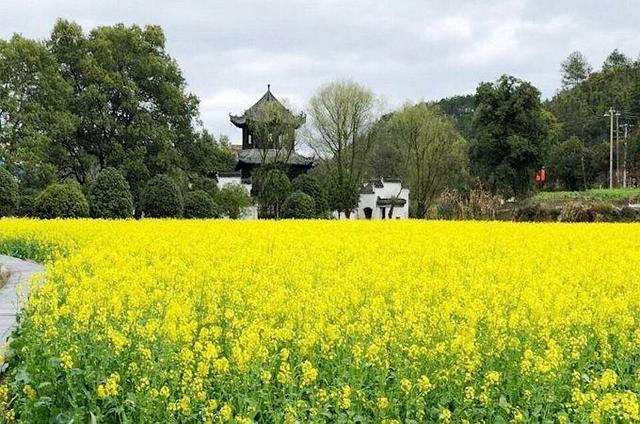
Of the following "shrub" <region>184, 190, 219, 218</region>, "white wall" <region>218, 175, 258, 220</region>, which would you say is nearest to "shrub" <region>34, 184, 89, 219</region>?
"shrub" <region>184, 190, 219, 218</region>

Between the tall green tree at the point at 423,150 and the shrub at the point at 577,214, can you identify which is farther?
the tall green tree at the point at 423,150

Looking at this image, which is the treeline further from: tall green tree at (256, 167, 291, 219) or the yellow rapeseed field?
the yellow rapeseed field

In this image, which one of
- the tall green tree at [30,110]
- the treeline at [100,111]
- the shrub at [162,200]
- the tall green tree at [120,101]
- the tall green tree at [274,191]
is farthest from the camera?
the tall green tree at [274,191]

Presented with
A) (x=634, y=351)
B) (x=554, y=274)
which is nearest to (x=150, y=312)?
(x=634, y=351)

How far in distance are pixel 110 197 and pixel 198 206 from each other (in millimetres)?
3534

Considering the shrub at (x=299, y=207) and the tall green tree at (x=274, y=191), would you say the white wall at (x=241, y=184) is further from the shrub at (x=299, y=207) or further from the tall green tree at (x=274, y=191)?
the shrub at (x=299, y=207)

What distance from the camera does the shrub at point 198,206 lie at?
1180 inches

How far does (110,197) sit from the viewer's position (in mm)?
28312

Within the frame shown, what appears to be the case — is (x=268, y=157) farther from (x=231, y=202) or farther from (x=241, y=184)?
(x=231, y=202)

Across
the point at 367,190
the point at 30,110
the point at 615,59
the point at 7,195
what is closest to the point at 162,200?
the point at 7,195

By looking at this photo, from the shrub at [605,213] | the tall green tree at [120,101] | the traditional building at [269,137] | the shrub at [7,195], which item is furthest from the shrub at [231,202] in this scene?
the shrub at [605,213]

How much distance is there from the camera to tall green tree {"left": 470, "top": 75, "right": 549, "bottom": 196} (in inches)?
1599

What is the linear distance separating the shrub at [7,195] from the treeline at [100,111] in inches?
148

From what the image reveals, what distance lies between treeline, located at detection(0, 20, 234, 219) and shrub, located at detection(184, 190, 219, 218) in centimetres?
294
